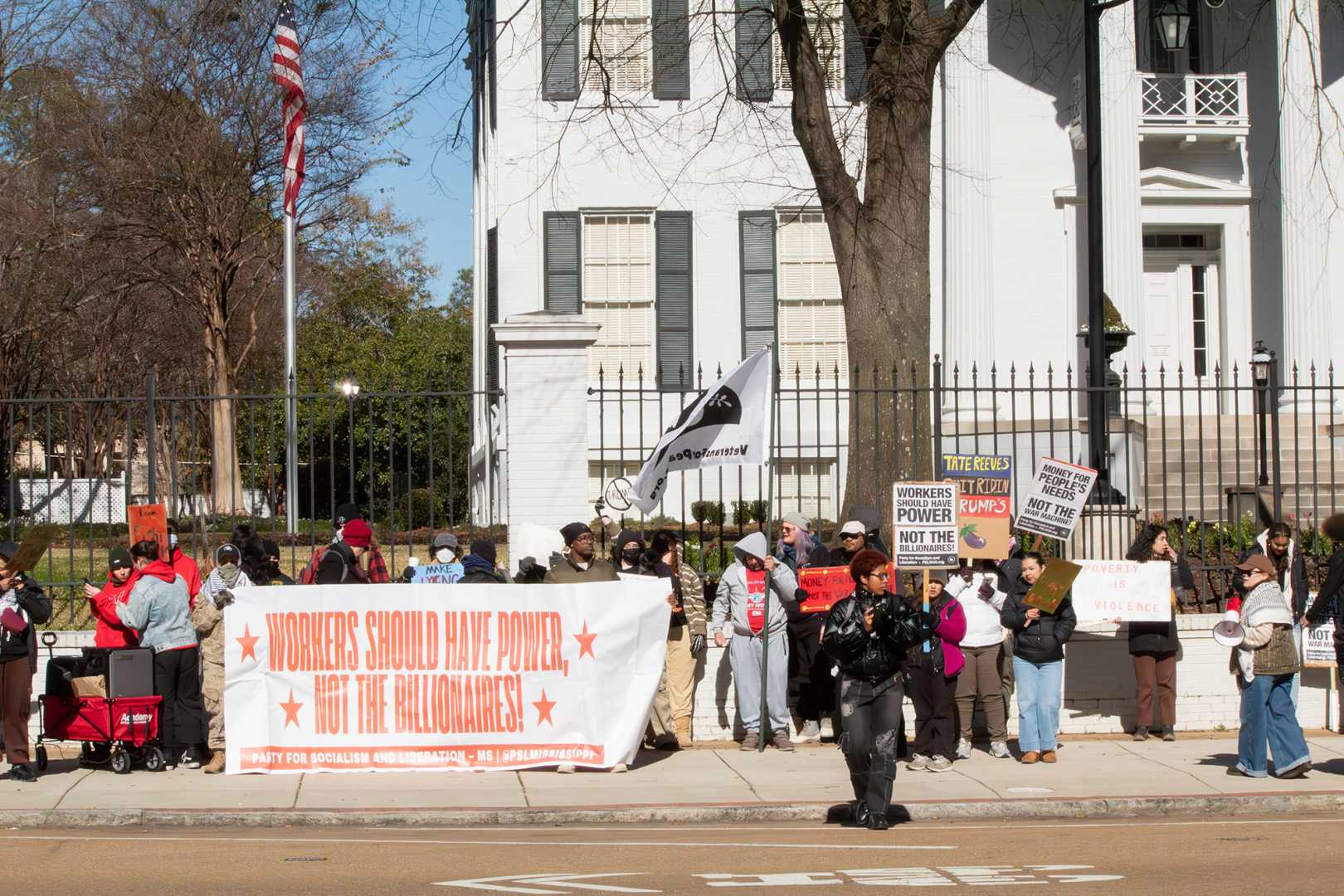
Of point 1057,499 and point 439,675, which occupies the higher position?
point 1057,499

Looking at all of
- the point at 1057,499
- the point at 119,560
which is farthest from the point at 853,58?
the point at 119,560

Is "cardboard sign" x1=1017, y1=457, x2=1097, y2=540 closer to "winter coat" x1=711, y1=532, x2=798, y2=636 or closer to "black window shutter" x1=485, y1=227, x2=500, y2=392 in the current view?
"winter coat" x1=711, y1=532, x2=798, y2=636

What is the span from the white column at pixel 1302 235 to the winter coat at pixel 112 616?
17606 millimetres

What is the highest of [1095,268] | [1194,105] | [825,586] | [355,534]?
[1194,105]

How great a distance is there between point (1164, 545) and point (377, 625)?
6.38m

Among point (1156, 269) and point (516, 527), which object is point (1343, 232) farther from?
point (516, 527)

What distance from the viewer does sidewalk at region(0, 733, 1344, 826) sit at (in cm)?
1053

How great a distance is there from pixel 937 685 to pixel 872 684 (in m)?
2.44

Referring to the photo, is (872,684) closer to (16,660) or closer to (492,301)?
(16,660)

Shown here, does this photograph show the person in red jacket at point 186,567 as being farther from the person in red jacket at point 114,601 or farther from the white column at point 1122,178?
the white column at point 1122,178

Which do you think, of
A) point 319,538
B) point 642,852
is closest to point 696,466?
point 642,852

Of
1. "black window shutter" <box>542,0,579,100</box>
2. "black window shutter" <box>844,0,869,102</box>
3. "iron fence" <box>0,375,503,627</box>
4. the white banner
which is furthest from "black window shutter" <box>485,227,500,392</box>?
the white banner

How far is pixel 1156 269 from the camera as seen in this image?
1027 inches

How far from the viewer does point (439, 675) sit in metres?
12.1
